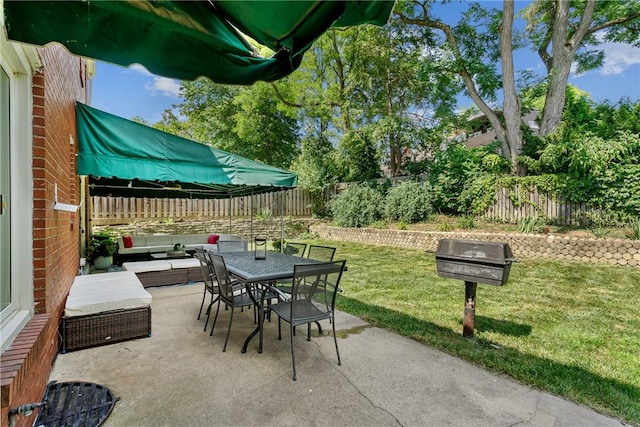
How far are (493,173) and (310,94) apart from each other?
935 cm

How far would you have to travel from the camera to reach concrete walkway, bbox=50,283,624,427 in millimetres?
2178

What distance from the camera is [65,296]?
350 centimetres

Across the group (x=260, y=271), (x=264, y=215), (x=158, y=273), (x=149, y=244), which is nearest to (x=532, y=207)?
(x=260, y=271)

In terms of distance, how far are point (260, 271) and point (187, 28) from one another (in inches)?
92.0

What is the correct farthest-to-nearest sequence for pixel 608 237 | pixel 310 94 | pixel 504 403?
pixel 310 94
pixel 608 237
pixel 504 403

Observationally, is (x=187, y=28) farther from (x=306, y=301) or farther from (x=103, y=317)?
(x=103, y=317)

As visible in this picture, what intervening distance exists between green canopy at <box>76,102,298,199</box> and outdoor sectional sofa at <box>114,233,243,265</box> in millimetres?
2695

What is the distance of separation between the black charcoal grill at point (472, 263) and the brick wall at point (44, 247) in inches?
134

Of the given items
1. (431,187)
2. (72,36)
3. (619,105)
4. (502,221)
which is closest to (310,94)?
(431,187)

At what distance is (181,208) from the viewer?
11852 mm

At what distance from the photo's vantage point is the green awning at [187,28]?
1356mm

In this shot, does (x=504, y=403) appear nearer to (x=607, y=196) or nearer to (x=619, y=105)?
(x=607, y=196)

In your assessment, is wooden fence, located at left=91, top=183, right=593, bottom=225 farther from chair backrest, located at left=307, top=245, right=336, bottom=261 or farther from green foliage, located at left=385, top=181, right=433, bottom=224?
chair backrest, located at left=307, top=245, right=336, bottom=261

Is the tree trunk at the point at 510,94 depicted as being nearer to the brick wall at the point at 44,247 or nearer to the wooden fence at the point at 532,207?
the wooden fence at the point at 532,207
